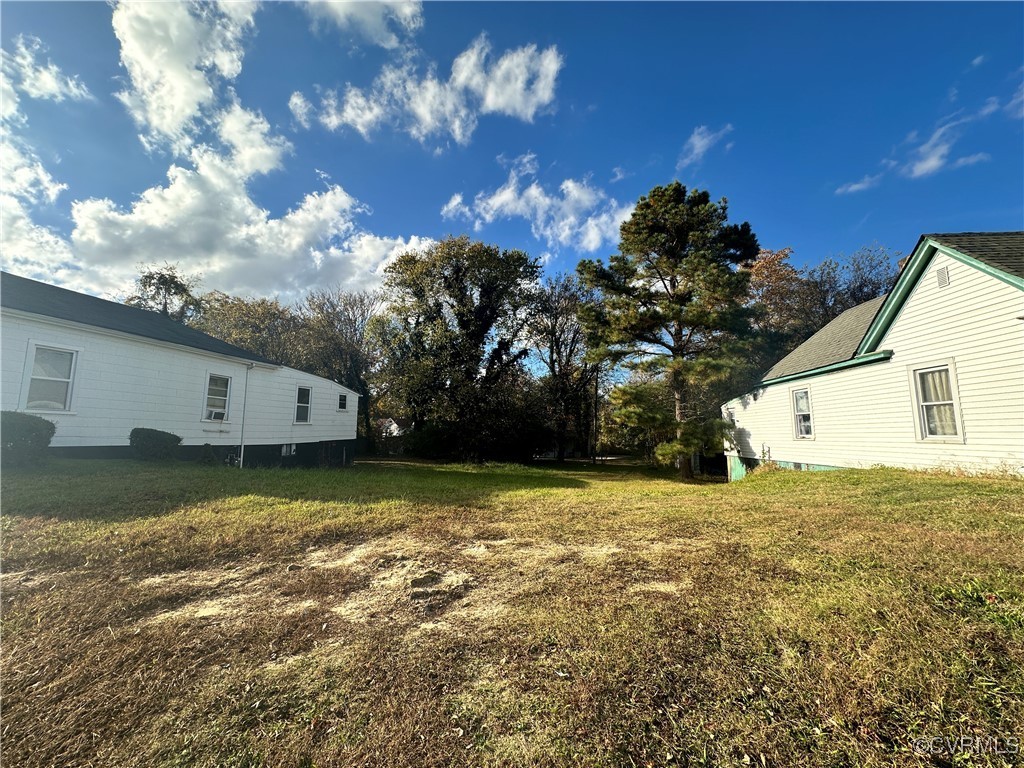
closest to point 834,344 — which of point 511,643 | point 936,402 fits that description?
point 936,402

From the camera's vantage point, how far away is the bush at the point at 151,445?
10.1 m

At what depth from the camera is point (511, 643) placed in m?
2.45

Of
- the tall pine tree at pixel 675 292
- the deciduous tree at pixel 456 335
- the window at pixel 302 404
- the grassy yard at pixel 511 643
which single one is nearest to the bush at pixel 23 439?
the grassy yard at pixel 511 643

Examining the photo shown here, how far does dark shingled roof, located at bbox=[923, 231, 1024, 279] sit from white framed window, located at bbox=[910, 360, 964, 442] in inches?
72.4

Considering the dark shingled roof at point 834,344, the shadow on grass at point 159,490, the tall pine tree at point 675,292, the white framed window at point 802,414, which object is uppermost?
the tall pine tree at point 675,292

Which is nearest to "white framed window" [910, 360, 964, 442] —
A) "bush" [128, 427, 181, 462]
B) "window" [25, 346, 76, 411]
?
"bush" [128, 427, 181, 462]

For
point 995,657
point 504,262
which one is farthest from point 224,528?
point 504,262

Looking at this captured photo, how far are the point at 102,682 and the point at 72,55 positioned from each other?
10.7 metres

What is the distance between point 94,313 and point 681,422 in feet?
61.0

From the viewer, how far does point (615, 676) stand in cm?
212

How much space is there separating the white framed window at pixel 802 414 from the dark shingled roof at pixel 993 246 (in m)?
4.91

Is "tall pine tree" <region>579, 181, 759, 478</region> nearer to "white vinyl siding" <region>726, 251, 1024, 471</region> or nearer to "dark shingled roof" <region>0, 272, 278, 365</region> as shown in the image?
"white vinyl siding" <region>726, 251, 1024, 471</region>

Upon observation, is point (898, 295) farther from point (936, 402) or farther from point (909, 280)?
point (936, 402)

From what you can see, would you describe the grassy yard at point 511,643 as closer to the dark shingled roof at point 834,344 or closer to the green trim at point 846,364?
the green trim at point 846,364
